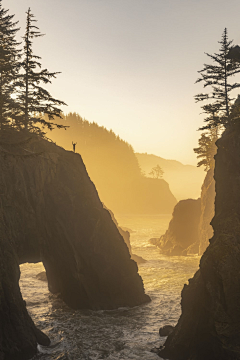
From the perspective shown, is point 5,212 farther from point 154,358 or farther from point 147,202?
point 147,202

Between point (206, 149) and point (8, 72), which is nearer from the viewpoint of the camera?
point (8, 72)

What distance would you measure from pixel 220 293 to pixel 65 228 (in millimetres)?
14944

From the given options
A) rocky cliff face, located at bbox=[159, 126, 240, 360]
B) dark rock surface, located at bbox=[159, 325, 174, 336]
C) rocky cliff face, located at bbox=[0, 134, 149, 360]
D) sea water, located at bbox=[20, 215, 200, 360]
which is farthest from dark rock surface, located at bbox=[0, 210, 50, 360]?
dark rock surface, located at bbox=[159, 325, 174, 336]

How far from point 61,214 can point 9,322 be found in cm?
1090

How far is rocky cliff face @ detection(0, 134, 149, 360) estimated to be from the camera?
2344 centimetres

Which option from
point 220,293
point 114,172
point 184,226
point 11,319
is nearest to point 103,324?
point 11,319

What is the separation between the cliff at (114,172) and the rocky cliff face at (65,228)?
375 ft

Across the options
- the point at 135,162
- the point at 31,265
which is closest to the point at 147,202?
the point at 135,162

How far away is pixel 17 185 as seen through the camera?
23312mm

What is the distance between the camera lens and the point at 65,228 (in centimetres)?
2600

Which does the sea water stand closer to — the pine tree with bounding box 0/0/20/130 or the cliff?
the pine tree with bounding box 0/0/20/130

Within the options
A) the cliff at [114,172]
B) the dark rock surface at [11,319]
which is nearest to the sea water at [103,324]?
the dark rock surface at [11,319]

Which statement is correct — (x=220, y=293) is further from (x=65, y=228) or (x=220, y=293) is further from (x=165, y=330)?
(x=65, y=228)

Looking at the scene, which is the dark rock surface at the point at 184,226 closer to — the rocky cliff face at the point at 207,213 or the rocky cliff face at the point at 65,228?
the rocky cliff face at the point at 207,213
